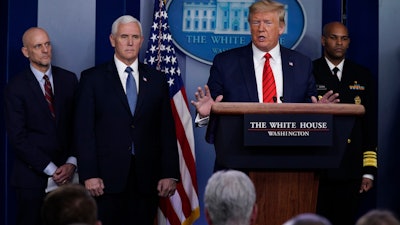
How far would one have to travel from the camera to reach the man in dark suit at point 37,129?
17.0 ft

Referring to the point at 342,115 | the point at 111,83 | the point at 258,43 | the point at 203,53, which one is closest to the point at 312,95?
the point at 258,43

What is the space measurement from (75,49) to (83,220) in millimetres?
3465

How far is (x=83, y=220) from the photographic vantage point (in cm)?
281

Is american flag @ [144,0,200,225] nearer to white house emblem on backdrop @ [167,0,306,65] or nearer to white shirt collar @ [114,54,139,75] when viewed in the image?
white house emblem on backdrop @ [167,0,306,65]

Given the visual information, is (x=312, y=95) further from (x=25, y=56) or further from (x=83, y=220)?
(x=25, y=56)

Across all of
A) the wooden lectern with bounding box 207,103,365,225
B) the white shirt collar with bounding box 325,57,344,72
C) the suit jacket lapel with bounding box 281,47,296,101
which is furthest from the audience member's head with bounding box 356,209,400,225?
the white shirt collar with bounding box 325,57,344,72

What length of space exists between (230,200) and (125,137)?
6.90ft

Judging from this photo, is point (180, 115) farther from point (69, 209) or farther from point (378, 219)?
point (378, 219)

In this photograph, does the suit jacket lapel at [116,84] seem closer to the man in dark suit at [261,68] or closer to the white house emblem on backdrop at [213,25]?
the man in dark suit at [261,68]

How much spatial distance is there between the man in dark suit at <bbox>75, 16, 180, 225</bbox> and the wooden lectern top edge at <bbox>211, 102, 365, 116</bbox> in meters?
1.50

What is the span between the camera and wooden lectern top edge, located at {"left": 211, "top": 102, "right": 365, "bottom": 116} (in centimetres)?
351

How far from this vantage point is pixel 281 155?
11.7ft

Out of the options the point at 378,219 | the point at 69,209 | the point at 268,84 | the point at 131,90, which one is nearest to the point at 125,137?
the point at 131,90

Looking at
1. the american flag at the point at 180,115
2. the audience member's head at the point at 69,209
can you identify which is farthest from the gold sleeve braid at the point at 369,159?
the audience member's head at the point at 69,209
